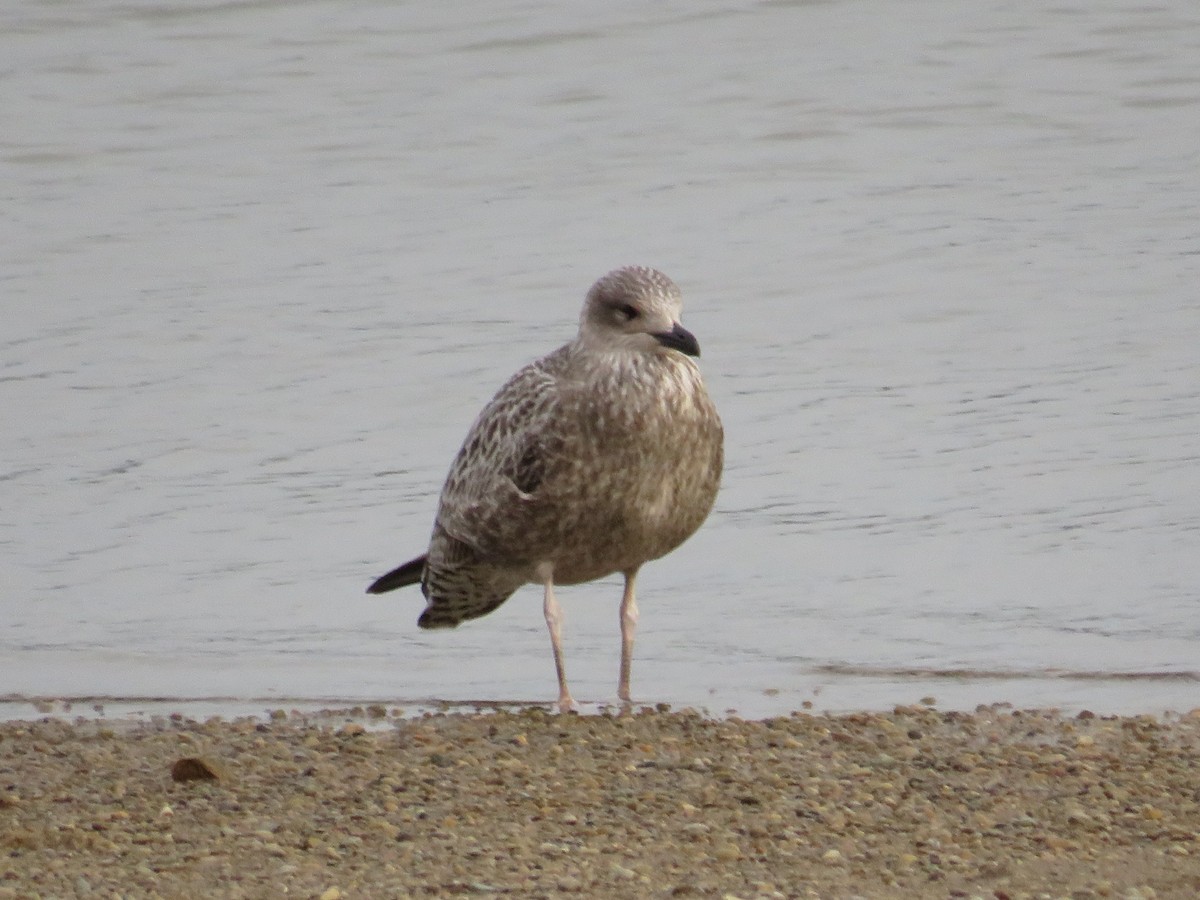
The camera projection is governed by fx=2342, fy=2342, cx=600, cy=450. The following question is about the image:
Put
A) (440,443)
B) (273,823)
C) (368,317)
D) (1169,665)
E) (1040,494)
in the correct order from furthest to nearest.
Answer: (368,317) → (440,443) → (1040,494) → (1169,665) → (273,823)

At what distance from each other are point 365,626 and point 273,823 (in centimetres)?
277

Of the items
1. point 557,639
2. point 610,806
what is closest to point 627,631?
point 557,639

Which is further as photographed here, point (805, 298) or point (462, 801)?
point (805, 298)

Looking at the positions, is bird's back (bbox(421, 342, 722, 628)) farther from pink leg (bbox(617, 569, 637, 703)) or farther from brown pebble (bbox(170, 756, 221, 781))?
brown pebble (bbox(170, 756, 221, 781))

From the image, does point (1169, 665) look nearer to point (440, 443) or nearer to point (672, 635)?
point (672, 635)

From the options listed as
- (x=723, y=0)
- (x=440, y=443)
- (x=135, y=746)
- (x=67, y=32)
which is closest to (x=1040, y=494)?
(x=440, y=443)

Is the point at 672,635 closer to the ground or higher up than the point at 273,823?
closer to the ground

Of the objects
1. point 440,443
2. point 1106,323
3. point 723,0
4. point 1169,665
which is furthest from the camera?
point 723,0

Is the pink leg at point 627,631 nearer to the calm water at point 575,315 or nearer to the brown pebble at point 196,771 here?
the calm water at point 575,315

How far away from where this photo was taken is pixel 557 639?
267 inches

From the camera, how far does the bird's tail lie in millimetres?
7441

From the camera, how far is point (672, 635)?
7762mm

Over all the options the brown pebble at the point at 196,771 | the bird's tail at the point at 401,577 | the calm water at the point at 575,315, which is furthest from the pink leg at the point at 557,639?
the brown pebble at the point at 196,771

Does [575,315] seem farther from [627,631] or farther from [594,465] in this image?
[594,465]
